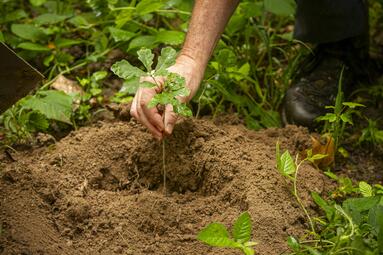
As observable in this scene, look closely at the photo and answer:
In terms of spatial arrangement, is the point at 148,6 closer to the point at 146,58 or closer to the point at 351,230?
the point at 146,58

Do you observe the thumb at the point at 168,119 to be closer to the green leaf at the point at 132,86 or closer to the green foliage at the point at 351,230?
the green leaf at the point at 132,86

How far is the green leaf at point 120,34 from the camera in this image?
9.11 feet

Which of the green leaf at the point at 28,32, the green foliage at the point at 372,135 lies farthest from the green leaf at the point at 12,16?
the green foliage at the point at 372,135

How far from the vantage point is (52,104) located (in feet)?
8.25

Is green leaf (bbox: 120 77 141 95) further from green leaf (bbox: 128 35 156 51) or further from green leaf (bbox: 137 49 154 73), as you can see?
green leaf (bbox: 137 49 154 73)

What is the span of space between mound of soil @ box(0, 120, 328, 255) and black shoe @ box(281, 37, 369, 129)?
0.23 metres

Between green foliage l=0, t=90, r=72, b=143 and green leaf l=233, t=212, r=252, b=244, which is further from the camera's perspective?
green foliage l=0, t=90, r=72, b=143

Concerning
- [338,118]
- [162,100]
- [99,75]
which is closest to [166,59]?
[162,100]

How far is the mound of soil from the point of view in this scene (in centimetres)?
185

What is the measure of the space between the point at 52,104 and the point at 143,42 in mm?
543

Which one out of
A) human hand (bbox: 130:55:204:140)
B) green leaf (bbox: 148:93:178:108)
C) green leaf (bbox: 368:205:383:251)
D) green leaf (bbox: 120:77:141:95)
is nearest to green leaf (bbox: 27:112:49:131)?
green leaf (bbox: 120:77:141:95)

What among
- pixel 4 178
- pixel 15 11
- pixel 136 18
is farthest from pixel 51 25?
pixel 4 178

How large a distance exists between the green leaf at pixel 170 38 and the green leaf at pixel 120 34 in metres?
0.15

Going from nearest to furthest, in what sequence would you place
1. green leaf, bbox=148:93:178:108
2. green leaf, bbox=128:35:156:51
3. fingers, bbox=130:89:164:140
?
green leaf, bbox=148:93:178:108 → fingers, bbox=130:89:164:140 → green leaf, bbox=128:35:156:51
